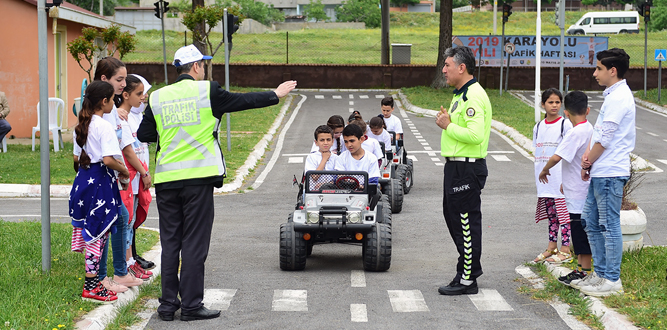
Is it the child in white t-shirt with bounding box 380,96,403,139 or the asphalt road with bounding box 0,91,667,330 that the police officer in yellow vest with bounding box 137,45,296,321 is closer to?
the asphalt road with bounding box 0,91,667,330

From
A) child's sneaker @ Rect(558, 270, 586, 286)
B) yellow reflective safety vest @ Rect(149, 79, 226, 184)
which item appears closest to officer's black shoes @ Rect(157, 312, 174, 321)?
yellow reflective safety vest @ Rect(149, 79, 226, 184)

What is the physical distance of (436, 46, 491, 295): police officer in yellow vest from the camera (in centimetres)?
685

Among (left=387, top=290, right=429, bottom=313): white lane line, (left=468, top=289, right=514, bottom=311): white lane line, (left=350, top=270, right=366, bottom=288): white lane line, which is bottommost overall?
(left=350, top=270, right=366, bottom=288): white lane line

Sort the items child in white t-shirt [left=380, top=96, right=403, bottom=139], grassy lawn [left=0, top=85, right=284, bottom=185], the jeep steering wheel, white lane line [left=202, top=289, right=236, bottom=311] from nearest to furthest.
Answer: white lane line [left=202, top=289, right=236, bottom=311] → the jeep steering wheel → child in white t-shirt [left=380, top=96, right=403, bottom=139] → grassy lawn [left=0, top=85, right=284, bottom=185]

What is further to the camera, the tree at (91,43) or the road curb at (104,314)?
the tree at (91,43)

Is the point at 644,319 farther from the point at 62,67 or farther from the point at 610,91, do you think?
the point at 62,67

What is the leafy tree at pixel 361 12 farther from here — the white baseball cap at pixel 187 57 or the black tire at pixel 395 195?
the white baseball cap at pixel 187 57

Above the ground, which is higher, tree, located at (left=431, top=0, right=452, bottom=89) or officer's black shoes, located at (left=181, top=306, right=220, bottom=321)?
tree, located at (left=431, top=0, right=452, bottom=89)

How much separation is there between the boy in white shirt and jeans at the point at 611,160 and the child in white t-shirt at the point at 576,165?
622mm

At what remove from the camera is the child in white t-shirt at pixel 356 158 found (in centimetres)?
936

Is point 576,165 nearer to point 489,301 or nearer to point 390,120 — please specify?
point 489,301

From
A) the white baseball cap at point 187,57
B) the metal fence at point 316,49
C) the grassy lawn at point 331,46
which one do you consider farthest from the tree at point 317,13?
the white baseball cap at point 187,57

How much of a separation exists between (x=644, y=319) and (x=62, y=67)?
1994cm

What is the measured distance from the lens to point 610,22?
6812cm
